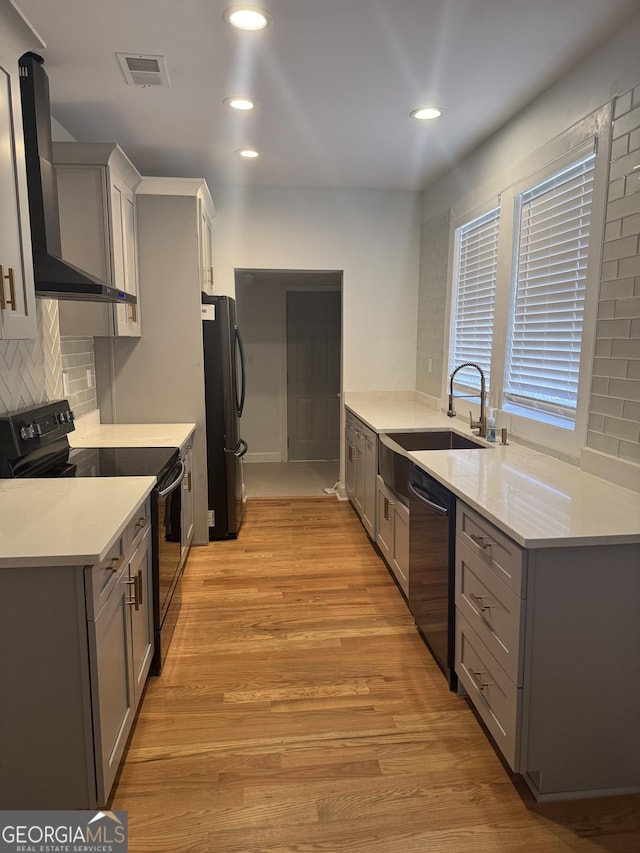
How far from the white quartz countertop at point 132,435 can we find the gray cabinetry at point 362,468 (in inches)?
47.5

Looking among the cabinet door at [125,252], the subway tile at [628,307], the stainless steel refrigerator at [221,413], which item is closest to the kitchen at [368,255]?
the stainless steel refrigerator at [221,413]

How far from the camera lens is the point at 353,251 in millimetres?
4859

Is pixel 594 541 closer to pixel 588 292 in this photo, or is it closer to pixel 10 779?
pixel 588 292

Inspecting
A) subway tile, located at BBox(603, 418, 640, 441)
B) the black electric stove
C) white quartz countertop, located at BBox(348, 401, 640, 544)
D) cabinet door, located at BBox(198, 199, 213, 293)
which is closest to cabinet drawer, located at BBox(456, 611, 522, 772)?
white quartz countertop, located at BBox(348, 401, 640, 544)

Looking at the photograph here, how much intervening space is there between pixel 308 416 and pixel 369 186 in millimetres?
2927

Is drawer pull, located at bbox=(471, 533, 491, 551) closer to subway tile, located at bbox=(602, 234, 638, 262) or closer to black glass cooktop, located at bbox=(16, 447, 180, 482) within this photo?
subway tile, located at bbox=(602, 234, 638, 262)

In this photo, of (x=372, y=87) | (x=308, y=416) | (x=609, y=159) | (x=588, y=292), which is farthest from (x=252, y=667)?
(x=308, y=416)

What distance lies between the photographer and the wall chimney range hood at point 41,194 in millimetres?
2232

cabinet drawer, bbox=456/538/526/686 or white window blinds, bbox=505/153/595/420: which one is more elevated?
white window blinds, bbox=505/153/595/420

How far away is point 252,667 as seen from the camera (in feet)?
8.52

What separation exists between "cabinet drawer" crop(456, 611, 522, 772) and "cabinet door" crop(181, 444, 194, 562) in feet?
5.63

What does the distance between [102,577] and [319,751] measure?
1054mm

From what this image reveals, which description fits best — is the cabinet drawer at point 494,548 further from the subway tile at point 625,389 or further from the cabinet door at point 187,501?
the cabinet door at point 187,501

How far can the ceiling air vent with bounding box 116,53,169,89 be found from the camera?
2.46 metres
